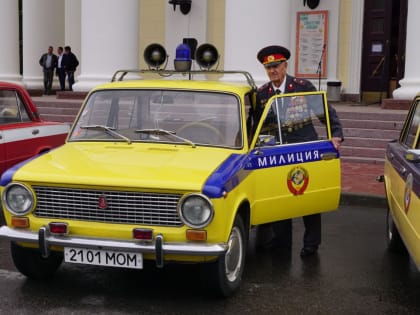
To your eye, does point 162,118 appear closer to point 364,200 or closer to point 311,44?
point 364,200

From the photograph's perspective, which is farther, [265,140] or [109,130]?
[109,130]

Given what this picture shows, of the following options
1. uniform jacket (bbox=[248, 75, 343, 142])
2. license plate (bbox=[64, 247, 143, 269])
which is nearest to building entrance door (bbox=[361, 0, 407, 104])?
uniform jacket (bbox=[248, 75, 343, 142])

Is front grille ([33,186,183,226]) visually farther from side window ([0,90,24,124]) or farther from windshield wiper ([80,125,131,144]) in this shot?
side window ([0,90,24,124])

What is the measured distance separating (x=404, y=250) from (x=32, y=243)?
3643 mm

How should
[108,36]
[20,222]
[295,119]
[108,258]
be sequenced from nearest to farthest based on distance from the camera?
[108,258] < [20,222] < [295,119] < [108,36]

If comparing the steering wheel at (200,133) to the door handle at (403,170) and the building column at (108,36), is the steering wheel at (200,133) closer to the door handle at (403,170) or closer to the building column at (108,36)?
the door handle at (403,170)

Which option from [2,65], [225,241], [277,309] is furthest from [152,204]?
[2,65]

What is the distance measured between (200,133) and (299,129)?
3.11ft

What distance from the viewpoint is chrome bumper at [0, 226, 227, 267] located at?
4.47m

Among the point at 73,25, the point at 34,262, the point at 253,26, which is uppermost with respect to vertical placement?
the point at 73,25

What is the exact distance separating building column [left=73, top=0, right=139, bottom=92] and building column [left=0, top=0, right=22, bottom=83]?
420cm

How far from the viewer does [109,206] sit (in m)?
4.67

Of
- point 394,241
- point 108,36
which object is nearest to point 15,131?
point 394,241

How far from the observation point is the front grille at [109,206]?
4.57 m
